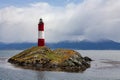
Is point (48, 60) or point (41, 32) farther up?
point (41, 32)

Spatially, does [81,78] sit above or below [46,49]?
below

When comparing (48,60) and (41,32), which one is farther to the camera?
(41,32)

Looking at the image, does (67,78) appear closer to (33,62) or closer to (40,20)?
(33,62)

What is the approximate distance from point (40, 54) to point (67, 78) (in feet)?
86.4

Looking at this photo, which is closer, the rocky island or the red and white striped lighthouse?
the rocky island

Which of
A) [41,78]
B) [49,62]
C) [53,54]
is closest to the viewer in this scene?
[41,78]

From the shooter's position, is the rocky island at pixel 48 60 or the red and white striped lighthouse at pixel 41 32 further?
the red and white striped lighthouse at pixel 41 32

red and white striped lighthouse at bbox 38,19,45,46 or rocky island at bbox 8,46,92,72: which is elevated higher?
red and white striped lighthouse at bbox 38,19,45,46

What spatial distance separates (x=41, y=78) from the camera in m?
57.8

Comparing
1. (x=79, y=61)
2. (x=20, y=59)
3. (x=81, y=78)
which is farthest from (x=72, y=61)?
(x=81, y=78)

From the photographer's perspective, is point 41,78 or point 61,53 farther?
point 61,53

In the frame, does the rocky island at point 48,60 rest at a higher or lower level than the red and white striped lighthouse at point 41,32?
lower

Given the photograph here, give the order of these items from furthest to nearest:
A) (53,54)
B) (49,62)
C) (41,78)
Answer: (53,54) < (49,62) < (41,78)

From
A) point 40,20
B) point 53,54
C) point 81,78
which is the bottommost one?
point 81,78
